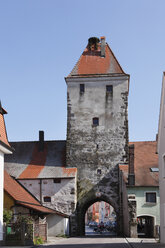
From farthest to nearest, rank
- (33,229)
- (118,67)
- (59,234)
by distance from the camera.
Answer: (118,67), (59,234), (33,229)

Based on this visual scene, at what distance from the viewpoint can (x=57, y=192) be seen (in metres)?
39.0

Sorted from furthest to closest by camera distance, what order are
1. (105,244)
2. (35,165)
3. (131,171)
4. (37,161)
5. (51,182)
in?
1. (37,161)
2. (35,165)
3. (51,182)
4. (131,171)
5. (105,244)

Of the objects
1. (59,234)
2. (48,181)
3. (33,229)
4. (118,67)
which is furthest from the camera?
(118,67)

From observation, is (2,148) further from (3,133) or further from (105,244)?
(105,244)

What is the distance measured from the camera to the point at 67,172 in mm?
39312

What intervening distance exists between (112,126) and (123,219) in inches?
356

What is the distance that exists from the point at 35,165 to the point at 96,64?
1223cm

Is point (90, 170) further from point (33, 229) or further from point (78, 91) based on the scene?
point (33, 229)

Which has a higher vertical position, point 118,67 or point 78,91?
point 118,67

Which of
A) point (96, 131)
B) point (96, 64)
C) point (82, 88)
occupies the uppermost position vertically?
point (96, 64)

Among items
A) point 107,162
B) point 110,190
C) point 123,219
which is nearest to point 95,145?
point 107,162

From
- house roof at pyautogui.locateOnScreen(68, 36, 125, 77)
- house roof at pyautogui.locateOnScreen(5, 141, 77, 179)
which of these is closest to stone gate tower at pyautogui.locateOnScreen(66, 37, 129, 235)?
house roof at pyautogui.locateOnScreen(68, 36, 125, 77)

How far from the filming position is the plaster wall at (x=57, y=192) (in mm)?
38594


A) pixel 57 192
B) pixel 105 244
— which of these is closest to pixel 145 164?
pixel 57 192
